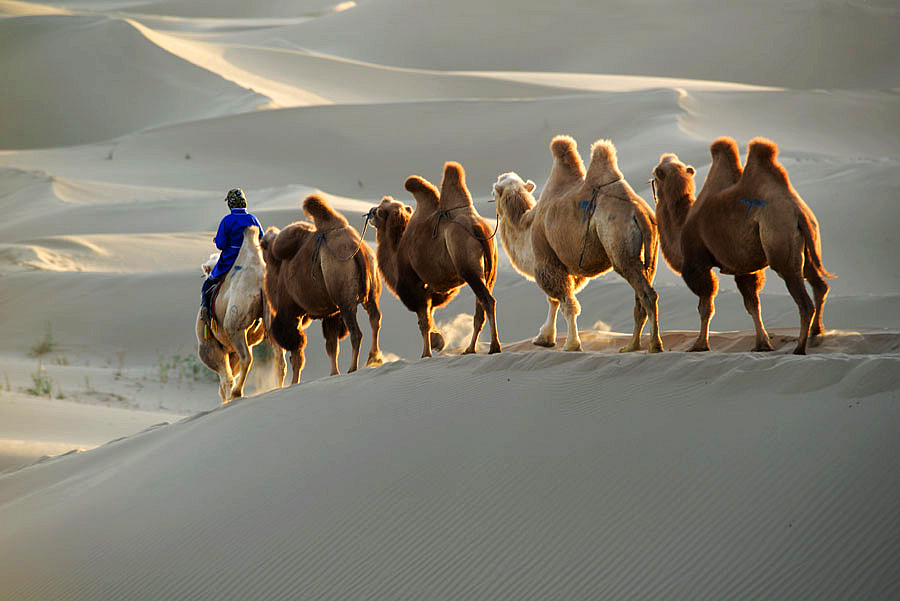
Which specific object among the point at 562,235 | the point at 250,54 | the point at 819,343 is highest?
the point at 250,54

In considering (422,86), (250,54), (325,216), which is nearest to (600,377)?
(325,216)

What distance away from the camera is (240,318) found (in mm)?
10922

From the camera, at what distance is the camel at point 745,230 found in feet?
25.6

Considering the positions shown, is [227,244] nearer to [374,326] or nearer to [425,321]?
[374,326]

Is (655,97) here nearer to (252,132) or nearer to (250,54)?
(252,132)

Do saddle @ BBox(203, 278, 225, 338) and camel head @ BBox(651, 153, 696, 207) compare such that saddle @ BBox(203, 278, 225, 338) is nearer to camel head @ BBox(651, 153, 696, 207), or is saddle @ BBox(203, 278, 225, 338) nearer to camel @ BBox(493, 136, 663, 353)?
camel @ BBox(493, 136, 663, 353)

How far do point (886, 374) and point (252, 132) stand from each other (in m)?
33.7

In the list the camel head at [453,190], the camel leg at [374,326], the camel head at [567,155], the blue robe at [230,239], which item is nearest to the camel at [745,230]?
the camel head at [567,155]

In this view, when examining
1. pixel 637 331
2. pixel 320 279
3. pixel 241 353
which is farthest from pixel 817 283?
pixel 241 353

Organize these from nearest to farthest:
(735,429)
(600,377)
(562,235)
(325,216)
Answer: (735,429)
(600,377)
(562,235)
(325,216)

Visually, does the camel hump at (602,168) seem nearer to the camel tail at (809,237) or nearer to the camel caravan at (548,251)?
the camel caravan at (548,251)

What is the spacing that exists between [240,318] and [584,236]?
3857 millimetres

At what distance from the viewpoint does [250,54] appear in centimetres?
5197

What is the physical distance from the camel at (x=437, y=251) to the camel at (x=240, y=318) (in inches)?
57.4
